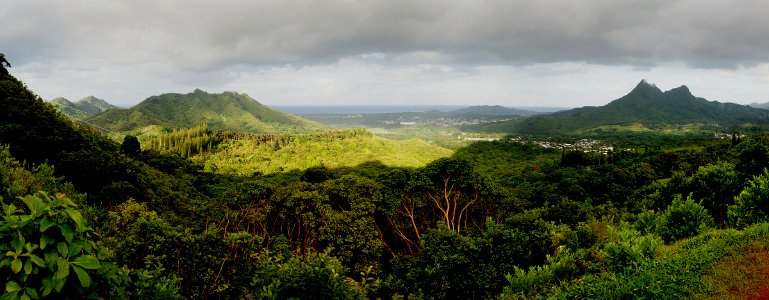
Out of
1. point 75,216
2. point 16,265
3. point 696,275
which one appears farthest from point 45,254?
point 696,275

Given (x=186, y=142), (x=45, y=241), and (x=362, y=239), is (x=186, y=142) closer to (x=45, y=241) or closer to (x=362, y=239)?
(x=362, y=239)

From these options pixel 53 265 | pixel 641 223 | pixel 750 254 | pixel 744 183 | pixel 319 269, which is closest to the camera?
pixel 53 265

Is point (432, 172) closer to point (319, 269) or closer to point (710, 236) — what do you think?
point (710, 236)

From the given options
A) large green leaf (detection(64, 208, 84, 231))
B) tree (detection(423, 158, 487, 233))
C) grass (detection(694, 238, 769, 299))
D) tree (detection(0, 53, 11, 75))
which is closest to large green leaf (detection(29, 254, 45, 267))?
large green leaf (detection(64, 208, 84, 231))

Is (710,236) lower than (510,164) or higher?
higher

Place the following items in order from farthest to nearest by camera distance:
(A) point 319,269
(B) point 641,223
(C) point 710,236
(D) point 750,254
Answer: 1. (B) point 641,223
2. (C) point 710,236
3. (D) point 750,254
4. (A) point 319,269

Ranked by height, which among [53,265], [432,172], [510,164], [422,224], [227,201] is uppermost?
[53,265]

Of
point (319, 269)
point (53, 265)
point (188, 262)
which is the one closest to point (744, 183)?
point (319, 269)

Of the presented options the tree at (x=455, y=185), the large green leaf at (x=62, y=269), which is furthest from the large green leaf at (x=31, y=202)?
the tree at (x=455, y=185)
